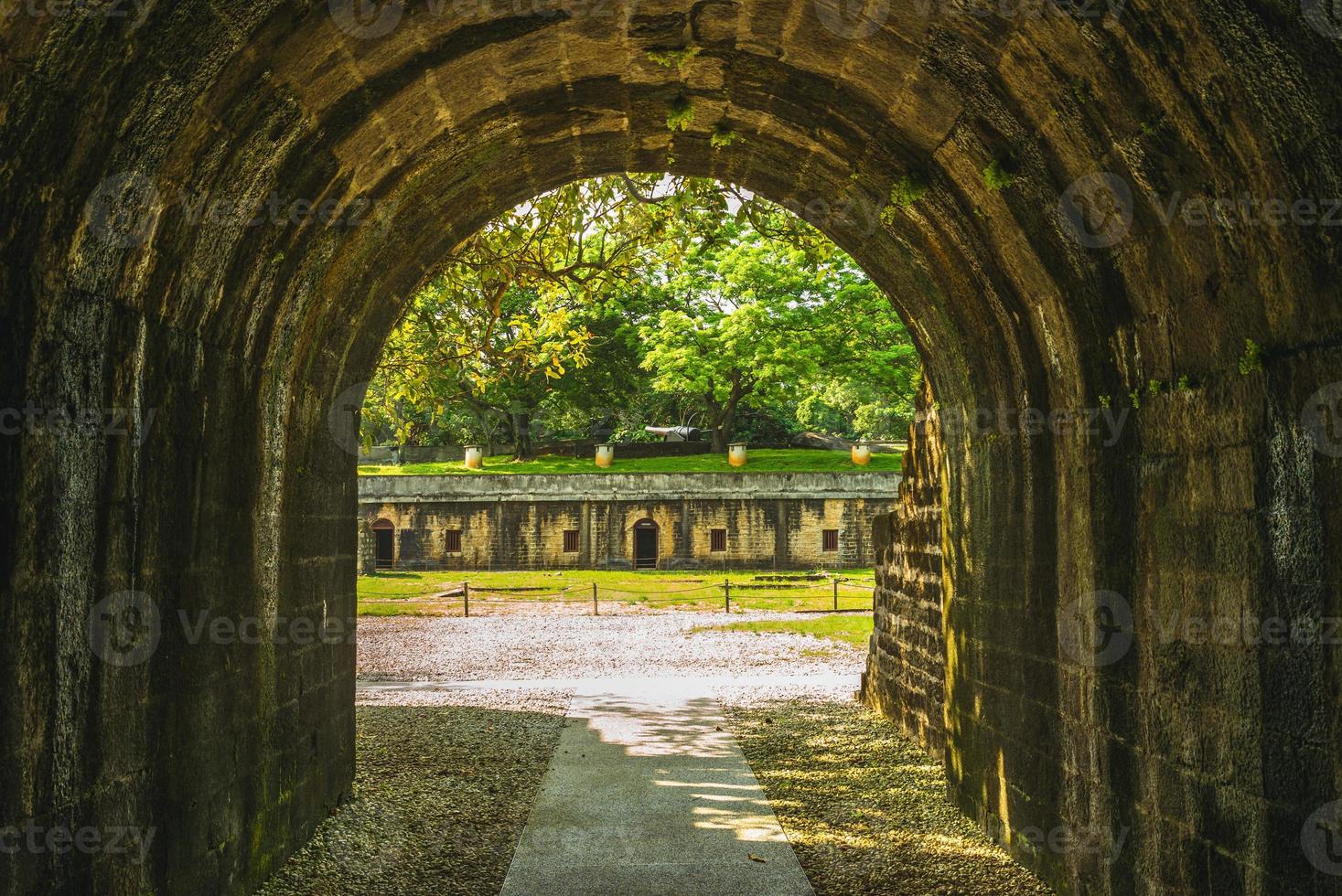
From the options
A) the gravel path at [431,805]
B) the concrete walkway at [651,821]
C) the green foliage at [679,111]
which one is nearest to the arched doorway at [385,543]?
the gravel path at [431,805]

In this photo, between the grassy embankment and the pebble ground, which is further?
the grassy embankment

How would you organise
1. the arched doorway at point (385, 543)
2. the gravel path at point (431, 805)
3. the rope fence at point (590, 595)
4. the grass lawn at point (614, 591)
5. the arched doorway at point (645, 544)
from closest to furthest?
1. the gravel path at point (431, 805)
2. the grass lawn at point (614, 591)
3. the rope fence at point (590, 595)
4. the arched doorway at point (645, 544)
5. the arched doorway at point (385, 543)

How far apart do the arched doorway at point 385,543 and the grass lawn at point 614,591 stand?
12.6 ft

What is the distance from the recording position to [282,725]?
554 centimetres

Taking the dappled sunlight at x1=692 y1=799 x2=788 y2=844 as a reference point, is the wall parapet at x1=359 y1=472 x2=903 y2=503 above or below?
above

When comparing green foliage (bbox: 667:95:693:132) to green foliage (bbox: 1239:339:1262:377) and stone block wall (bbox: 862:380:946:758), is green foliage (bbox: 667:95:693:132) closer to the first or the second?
stone block wall (bbox: 862:380:946:758)

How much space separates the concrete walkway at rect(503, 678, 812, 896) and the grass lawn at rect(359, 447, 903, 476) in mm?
26395

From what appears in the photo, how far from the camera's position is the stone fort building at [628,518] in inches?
1367

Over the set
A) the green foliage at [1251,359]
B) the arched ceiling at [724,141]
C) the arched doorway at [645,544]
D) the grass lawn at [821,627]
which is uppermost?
the arched ceiling at [724,141]

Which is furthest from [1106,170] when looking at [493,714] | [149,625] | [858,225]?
[493,714]

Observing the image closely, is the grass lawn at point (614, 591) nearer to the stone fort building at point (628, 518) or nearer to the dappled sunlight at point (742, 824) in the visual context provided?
the stone fort building at point (628, 518)

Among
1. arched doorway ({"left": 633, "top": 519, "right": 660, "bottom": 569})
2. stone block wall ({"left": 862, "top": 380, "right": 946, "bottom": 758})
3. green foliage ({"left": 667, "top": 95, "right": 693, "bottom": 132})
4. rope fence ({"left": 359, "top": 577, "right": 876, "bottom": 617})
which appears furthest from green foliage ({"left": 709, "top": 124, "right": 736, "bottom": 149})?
arched doorway ({"left": 633, "top": 519, "right": 660, "bottom": 569})

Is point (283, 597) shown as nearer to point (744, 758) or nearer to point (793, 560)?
point (744, 758)

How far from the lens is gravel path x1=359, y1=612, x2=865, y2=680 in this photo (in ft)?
46.5
